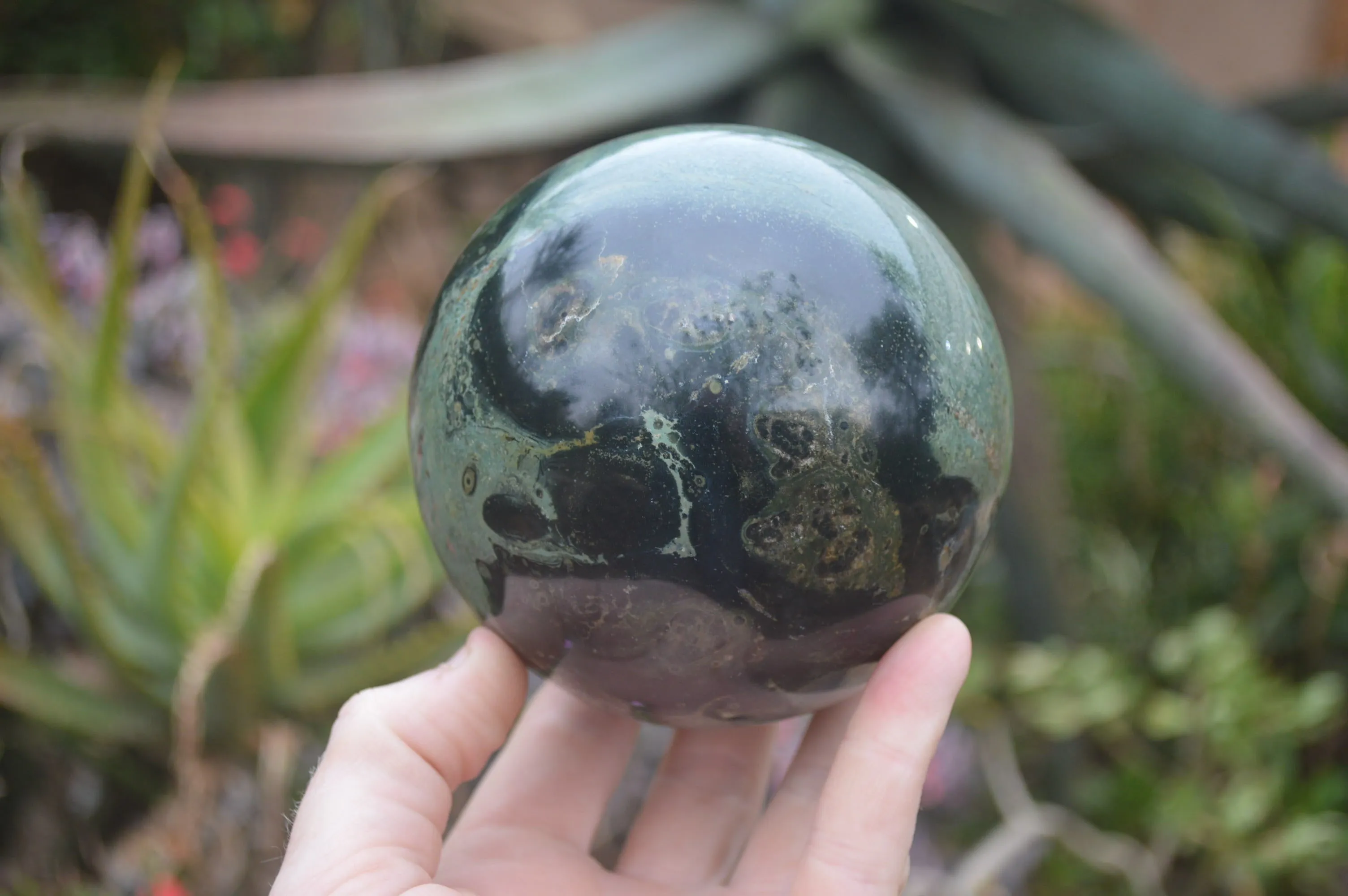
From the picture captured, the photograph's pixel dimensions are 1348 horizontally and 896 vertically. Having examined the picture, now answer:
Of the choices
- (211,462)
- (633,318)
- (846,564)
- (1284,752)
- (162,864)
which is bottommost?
(1284,752)

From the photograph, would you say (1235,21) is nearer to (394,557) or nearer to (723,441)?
(394,557)

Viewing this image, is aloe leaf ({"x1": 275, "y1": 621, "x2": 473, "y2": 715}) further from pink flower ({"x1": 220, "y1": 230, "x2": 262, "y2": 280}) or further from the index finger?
pink flower ({"x1": 220, "y1": 230, "x2": 262, "y2": 280})

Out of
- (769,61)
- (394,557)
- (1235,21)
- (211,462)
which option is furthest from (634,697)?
(1235,21)

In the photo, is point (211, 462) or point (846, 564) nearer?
point (846, 564)

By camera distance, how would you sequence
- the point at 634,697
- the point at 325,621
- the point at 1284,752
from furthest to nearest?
the point at 1284,752 < the point at 325,621 < the point at 634,697

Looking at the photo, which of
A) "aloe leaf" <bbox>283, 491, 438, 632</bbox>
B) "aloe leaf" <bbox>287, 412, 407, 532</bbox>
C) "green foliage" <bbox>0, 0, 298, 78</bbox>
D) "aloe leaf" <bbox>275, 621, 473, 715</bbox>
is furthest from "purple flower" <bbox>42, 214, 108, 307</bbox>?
"green foliage" <bbox>0, 0, 298, 78</bbox>

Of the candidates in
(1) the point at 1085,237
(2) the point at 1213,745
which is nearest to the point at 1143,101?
(1) the point at 1085,237

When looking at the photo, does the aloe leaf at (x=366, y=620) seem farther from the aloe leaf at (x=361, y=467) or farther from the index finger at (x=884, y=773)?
the index finger at (x=884, y=773)
